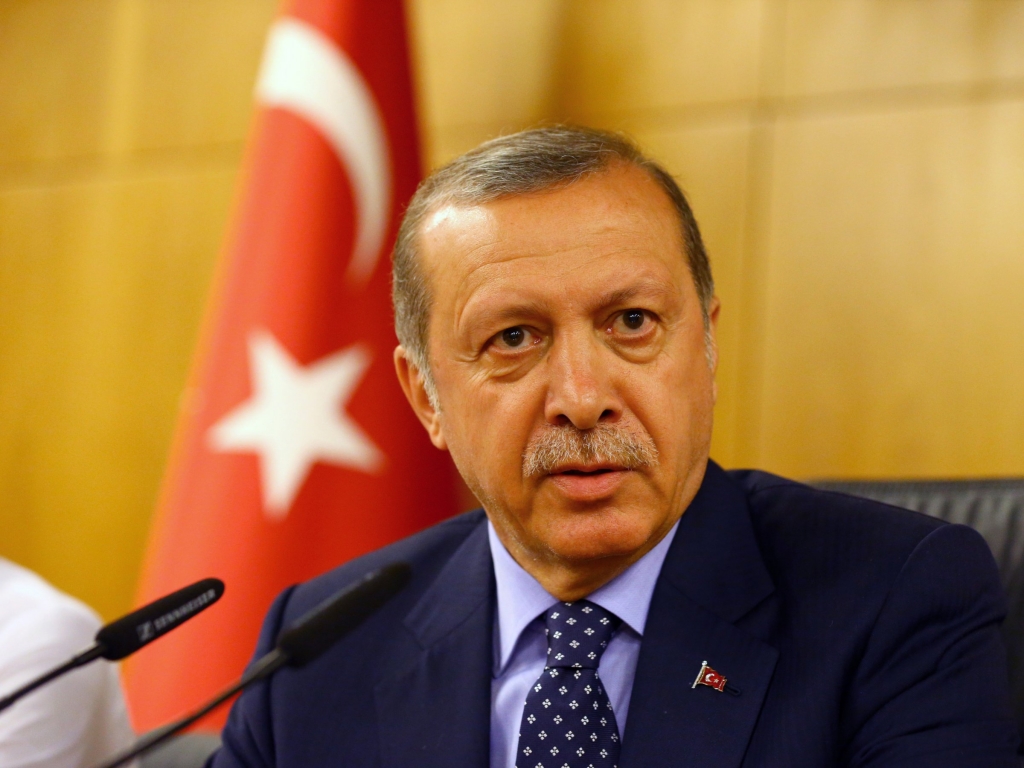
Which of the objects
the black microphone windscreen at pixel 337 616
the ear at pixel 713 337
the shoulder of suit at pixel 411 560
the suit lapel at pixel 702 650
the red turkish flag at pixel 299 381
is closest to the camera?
the black microphone windscreen at pixel 337 616

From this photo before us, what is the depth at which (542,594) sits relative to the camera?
149 cm

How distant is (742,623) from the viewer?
1362 millimetres

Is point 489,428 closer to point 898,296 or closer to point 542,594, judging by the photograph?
point 542,594

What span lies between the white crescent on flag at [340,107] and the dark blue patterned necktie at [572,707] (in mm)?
1410

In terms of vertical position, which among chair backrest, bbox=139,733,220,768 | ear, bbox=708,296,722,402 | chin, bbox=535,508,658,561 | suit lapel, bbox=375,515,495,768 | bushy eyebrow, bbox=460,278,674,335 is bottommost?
chair backrest, bbox=139,733,220,768

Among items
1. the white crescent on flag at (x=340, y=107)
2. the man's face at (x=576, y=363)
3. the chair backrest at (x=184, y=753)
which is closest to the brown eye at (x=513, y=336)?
the man's face at (x=576, y=363)

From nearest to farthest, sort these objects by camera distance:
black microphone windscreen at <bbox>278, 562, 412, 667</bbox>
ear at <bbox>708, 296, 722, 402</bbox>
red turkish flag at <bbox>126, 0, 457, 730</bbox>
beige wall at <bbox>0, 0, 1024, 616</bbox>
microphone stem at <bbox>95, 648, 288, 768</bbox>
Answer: microphone stem at <bbox>95, 648, 288, 768</bbox> → black microphone windscreen at <bbox>278, 562, 412, 667</bbox> → ear at <bbox>708, 296, 722, 402</bbox> → red turkish flag at <bbox>126, 0, 457, 730</bbox> → beige wall at <bbox>0, 0, 1024, 616</bbox>

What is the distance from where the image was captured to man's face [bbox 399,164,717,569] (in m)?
1.32

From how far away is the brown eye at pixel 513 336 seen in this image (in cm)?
140

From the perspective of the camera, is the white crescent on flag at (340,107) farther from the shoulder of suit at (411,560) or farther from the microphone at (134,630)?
the microphone at (134,630)

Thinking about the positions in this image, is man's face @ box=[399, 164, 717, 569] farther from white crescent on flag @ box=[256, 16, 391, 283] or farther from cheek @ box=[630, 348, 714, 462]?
white crescent on flag @ box=[256, 16, 391, 283]

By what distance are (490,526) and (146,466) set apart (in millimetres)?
2259

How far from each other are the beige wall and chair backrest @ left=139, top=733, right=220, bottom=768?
1.59 metres

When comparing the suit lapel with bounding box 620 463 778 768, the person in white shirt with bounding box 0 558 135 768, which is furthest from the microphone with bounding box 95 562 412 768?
the person in white shirt with bounding box 0 558 135 768
